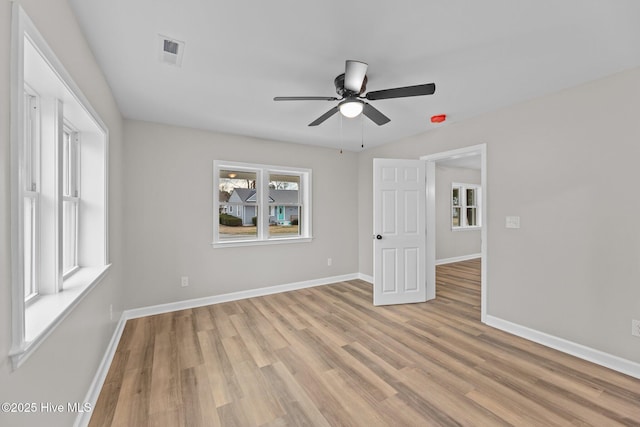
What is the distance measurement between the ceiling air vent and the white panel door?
2611mm

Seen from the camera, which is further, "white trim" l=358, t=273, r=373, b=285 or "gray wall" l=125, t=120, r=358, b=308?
"white trim" l=358, t=273, r=373, b=285

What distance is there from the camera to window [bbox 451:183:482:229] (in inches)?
276

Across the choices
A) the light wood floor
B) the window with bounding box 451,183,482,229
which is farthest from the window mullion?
the window with bounding box 451,183,482,229

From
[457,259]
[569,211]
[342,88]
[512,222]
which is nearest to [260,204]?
[342,88]

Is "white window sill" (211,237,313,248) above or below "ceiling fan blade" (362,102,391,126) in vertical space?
below

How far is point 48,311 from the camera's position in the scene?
4.22 ft

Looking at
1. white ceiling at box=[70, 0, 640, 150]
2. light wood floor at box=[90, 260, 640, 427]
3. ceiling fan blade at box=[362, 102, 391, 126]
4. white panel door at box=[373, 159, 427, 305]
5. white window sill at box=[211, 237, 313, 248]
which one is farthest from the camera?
white window sill at box=[211, 237, 313, 248]

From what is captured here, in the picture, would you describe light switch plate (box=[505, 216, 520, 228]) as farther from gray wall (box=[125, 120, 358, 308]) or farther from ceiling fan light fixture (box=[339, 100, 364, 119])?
gray wall (box=[125, 120, 358, 308])

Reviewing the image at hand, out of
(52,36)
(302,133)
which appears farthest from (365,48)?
(302,133)

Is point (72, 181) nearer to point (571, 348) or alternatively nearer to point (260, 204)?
point (260, 204)

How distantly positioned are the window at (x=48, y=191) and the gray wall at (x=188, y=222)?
3.85ft

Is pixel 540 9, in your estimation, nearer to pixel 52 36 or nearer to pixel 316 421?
pixel 52 36

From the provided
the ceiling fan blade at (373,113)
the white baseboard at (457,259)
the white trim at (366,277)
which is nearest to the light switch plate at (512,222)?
the ceiling fan blade at (373,113)

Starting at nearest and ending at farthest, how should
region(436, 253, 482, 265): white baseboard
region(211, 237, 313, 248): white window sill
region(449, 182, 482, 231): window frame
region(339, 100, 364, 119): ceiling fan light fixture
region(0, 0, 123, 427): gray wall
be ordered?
region(0, 0, 123, 427): gray wall → region(339, 100, 364, 119): ceiling fan light fixture → region(211, 237, 313, 248): white window sill → region(436, 253, 482, 265): white baseboard → region(449, 182, 482, 231): window frame
